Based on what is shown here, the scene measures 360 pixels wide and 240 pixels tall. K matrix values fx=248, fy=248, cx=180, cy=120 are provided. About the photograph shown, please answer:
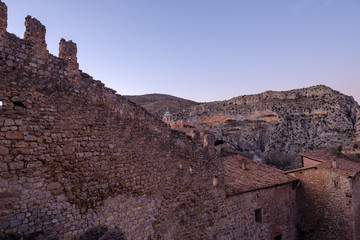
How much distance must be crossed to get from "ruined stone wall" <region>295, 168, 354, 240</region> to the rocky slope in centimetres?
2597

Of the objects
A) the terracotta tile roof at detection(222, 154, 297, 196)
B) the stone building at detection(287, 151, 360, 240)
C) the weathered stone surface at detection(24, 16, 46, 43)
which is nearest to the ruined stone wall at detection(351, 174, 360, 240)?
the stone building at detection(287, 151, 360, 240)

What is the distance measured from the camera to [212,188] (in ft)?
33.4

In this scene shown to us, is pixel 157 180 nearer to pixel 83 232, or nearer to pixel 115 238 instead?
pixel 115 238

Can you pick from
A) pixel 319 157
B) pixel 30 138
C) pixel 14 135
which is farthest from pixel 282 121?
pixel 14 135

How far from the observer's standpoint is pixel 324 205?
48.5 feet

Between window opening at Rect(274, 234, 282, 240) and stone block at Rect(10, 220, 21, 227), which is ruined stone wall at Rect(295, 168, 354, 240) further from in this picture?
stone block at Rect(10, 220, 21, 227)

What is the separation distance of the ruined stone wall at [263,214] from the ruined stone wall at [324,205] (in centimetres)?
77

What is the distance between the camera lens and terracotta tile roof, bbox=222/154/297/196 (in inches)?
463

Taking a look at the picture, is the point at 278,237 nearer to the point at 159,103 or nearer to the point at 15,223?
the point at 15,223

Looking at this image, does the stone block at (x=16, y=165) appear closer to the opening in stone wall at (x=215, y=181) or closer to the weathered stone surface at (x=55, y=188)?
the weathered stone surface at (x=55, y=188)

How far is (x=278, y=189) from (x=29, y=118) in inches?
515

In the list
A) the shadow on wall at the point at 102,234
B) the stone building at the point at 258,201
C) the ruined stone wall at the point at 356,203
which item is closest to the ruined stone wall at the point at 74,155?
the shadow on wall at the point at 102,234

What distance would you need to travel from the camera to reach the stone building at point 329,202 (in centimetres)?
1402

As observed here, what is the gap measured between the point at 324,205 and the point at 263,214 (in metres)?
5.01
